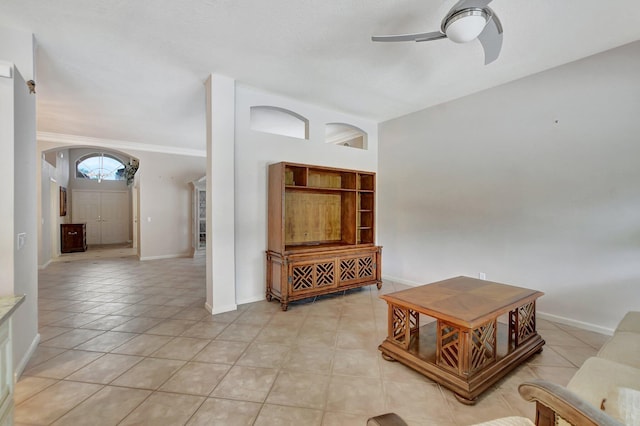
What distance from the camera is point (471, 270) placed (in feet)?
12.6

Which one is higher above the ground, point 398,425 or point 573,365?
point 398,425

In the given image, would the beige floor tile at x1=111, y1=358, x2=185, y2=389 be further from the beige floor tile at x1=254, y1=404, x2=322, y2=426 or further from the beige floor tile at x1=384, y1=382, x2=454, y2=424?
the beige floor tile at x1=384, y1=382, x2=454, y2=424

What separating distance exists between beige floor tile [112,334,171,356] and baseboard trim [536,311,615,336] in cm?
403

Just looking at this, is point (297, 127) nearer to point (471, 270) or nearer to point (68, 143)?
point (471, 270)

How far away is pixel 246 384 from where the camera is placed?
80.3 inches

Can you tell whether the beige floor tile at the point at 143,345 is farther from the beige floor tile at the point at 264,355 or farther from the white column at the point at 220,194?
the beige floor tile at the point at 264,355

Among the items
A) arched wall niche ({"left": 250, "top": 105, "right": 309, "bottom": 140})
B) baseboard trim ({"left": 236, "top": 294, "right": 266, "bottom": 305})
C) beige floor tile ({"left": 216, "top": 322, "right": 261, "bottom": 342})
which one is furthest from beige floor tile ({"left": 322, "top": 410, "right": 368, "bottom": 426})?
arched wall niche ({"left": 250, "top": 105, "right": 309, "bottom": 140})

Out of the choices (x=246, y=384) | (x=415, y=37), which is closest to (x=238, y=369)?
(x=246, y=384)

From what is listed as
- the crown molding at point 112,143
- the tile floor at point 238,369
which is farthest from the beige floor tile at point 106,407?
the crown molding at point 112,143

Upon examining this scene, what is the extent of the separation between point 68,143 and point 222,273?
17.7 feet

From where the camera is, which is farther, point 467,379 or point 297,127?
point 297,127

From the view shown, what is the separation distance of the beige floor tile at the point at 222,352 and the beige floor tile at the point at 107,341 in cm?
86

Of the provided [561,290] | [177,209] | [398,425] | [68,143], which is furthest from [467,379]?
[68,143]

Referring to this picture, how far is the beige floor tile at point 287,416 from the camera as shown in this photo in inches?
66.1
